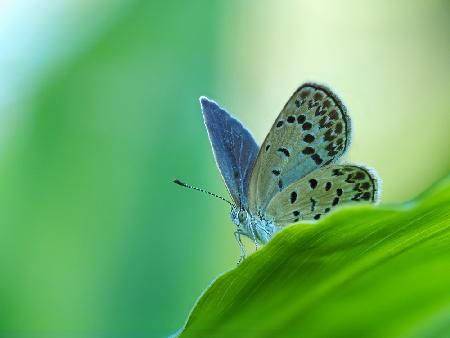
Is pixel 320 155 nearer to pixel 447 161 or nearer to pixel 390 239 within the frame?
pixel 390 239

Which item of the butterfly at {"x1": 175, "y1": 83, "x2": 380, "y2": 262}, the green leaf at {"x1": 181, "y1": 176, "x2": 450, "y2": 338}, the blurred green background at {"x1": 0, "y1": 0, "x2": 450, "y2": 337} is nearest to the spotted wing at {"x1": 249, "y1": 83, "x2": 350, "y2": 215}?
the butterfly at {"x1": 175, "y1": 83, "x2": 380, "y2": 262}

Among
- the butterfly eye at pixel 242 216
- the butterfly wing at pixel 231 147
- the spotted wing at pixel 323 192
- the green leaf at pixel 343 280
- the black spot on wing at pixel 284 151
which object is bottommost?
the green leaf at pixel 343 280

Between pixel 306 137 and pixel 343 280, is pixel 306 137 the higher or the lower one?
the higher one

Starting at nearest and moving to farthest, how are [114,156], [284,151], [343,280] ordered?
[343,280], [284,151], [114,156]

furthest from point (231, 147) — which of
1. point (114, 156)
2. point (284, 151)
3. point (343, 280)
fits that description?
point (343, 280)

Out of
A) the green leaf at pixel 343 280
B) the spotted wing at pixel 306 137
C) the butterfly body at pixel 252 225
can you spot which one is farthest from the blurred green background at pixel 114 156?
the green leaf at pixel 343 280

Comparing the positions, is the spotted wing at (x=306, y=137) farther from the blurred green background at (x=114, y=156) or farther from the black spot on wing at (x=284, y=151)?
the blurred green background at (x=114, y=156)

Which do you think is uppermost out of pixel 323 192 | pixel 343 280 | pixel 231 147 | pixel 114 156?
pixel 114 156

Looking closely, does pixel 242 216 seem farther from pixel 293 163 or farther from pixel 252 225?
pixel 293 163

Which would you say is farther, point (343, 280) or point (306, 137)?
point (306, 137)
